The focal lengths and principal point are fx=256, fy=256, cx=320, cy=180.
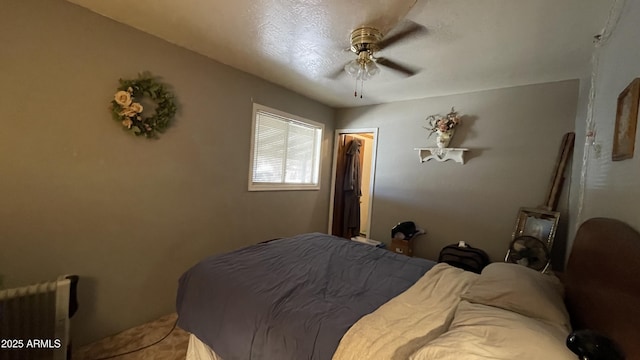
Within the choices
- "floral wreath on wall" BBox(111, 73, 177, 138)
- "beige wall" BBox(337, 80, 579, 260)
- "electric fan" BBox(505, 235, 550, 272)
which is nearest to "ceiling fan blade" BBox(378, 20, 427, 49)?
"beige wall" BBox(337, 80, 579, 260)

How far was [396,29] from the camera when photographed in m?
1.78

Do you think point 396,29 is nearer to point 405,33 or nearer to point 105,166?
point 405,33

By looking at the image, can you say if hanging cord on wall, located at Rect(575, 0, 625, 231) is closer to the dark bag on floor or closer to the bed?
the bed

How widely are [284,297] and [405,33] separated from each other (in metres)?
1.89

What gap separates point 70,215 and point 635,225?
3.04 m

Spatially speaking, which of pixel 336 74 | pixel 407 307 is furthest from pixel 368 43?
pixel 407 307

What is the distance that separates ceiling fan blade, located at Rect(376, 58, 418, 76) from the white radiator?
2.69 m

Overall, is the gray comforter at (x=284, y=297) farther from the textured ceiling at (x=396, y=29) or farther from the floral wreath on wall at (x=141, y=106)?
the textured ceiling at (x=396, y=29)

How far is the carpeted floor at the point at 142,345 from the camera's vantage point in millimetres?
1834

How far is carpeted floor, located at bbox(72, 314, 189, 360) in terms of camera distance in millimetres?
1834

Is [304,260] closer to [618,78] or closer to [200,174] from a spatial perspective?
[200,174]

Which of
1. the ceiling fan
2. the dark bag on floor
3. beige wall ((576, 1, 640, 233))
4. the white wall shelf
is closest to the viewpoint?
beige wall ((576, 1, 640, 233))

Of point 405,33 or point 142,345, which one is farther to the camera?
point 142,345

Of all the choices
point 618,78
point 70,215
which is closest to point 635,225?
point 618,78
